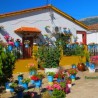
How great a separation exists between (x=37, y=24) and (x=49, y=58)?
616cm

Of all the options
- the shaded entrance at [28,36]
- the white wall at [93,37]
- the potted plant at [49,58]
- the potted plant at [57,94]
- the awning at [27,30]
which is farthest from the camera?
the white wall at [93,37]

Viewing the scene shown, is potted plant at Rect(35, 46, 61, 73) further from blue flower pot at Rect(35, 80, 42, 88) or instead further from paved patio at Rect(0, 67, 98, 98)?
blue flower pot at Rect(35, 80, 42, 88)

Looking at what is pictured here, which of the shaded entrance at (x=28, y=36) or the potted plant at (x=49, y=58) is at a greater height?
the shaded entrance at (x=28, y=36)

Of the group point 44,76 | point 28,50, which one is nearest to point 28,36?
point 28,50

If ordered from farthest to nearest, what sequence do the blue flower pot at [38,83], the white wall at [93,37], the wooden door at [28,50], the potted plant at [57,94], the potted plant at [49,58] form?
the white wall at [93,37] < the wooden door at [28,50] < the potted plant at [49,58] < the blue flower pot at [38,83] < the potted plant at [57,94]

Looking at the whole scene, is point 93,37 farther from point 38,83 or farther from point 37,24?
point 38,83

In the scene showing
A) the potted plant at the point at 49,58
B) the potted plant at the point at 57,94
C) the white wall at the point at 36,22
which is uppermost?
the white wall at the point at 36,22

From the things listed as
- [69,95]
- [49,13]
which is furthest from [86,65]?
[69,95]

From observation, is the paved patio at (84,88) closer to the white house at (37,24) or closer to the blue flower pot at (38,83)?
the blue flower pot at (38,83)

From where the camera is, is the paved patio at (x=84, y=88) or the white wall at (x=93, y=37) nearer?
the paved patio at (x=84, y=88)

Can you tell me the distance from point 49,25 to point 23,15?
2.67m

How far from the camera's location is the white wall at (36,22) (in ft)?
72.0

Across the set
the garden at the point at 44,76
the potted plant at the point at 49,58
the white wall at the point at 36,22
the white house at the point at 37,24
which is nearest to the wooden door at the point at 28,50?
the white house at the point at 37,24

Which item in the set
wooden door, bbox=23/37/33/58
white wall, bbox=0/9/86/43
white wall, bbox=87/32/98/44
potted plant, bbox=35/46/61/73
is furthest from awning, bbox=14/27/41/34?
white wall, bbox=87/32/98/44
